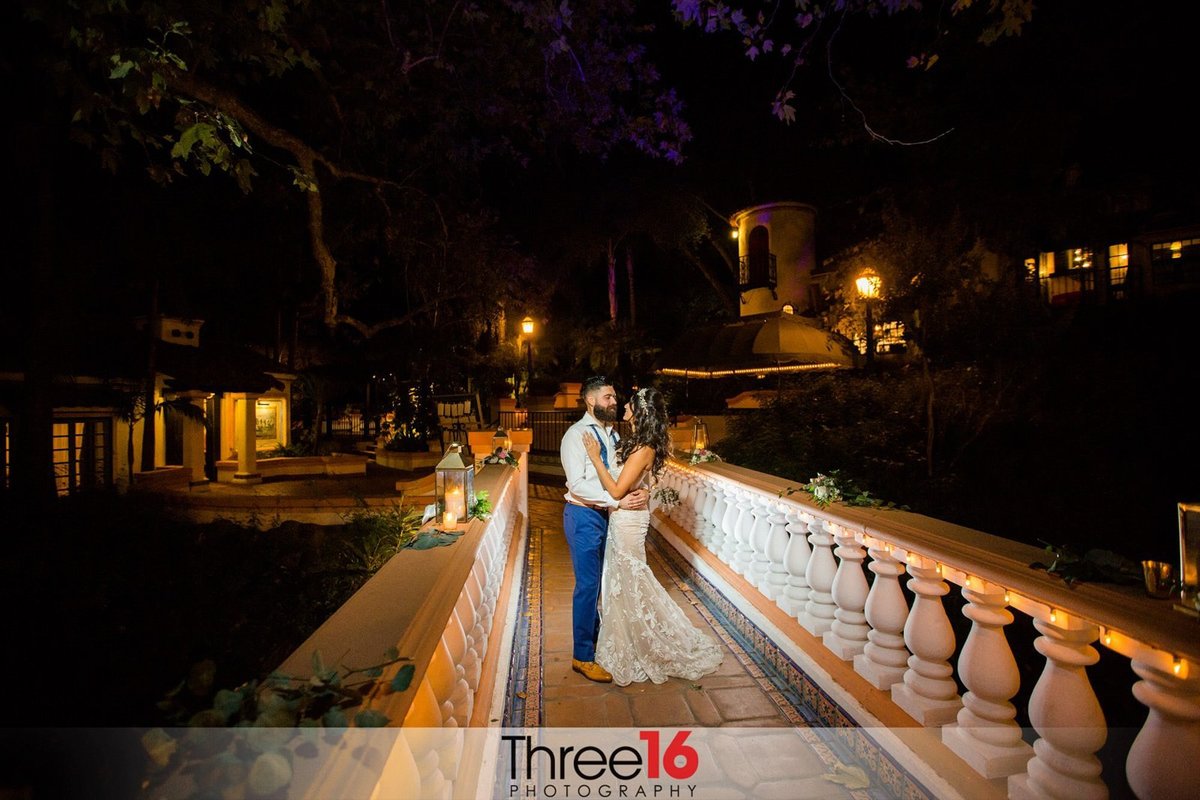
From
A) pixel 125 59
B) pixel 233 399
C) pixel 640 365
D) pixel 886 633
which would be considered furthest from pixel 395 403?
pixel 886 633

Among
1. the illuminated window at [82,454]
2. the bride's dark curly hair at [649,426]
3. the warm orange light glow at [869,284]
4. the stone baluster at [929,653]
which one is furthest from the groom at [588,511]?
the illuminated window at [82,454]

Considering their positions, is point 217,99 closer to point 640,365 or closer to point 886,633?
point 886,633

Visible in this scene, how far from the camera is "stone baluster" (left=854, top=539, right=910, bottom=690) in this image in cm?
286

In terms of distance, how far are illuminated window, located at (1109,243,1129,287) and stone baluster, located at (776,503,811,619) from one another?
2222cm

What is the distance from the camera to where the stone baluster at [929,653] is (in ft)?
8.34

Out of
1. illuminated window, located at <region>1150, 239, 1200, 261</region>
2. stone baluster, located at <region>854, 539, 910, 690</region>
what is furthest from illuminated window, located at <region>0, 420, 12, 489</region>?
illuminated window, located at <region>1150, 239, 1200, 261</region>

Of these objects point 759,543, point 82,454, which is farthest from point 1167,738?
point 82,454

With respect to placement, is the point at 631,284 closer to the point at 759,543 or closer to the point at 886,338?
the point at 886,338

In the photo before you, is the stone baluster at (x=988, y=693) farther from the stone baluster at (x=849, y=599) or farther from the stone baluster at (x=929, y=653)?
the stone baluster at (x=849, y=599)

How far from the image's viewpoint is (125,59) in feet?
13.2

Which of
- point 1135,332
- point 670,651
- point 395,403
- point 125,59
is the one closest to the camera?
point 670,651

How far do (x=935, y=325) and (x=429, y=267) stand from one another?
35.2ft

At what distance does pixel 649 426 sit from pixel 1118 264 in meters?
23.2

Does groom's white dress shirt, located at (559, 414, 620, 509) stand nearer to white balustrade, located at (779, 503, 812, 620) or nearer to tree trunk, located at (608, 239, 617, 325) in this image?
white balustrade, located at (779, 503, 812, 620)
